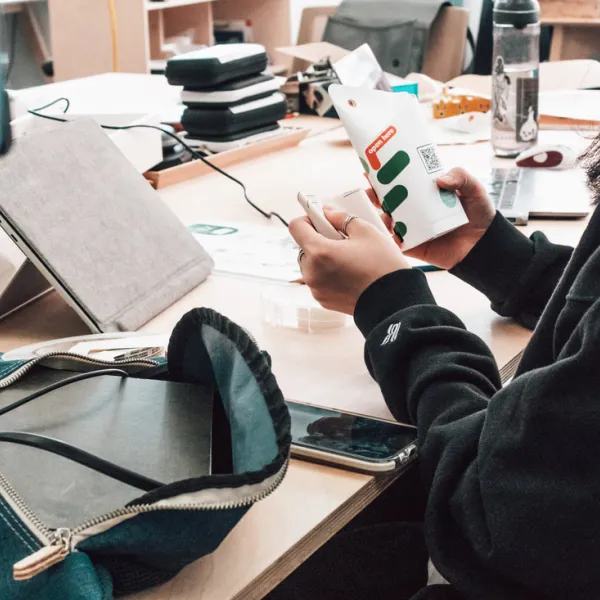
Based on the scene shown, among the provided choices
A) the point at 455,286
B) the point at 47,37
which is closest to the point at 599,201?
the point at 455,286

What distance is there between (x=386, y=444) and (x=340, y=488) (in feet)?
0.24

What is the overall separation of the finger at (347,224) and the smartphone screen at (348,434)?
0.60 feet

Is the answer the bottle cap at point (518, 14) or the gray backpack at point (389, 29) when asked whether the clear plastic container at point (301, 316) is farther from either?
the gray backpack at point (389, 29)

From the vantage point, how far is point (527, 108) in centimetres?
168

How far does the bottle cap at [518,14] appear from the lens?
5.56 ft

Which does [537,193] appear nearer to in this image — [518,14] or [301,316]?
[518,14]

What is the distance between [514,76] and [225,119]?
1.79 ft

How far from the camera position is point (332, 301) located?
35.8 inches

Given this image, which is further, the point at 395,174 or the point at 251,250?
the point at 251,250

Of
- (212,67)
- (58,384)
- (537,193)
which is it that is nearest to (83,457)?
(58,384)

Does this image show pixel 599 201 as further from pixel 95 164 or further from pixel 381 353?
pixel 95 164

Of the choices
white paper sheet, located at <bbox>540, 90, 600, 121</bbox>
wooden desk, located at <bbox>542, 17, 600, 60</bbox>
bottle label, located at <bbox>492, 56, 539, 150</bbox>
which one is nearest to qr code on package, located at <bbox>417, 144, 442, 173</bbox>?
bottle label, located at <bbox>492, 56, 539, 150</bbox>

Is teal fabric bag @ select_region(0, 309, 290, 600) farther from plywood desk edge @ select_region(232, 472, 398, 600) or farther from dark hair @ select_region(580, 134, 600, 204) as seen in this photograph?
dark hair @ select_region(580, 134, 600, 204)

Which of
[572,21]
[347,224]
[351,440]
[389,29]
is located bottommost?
[572,21]
